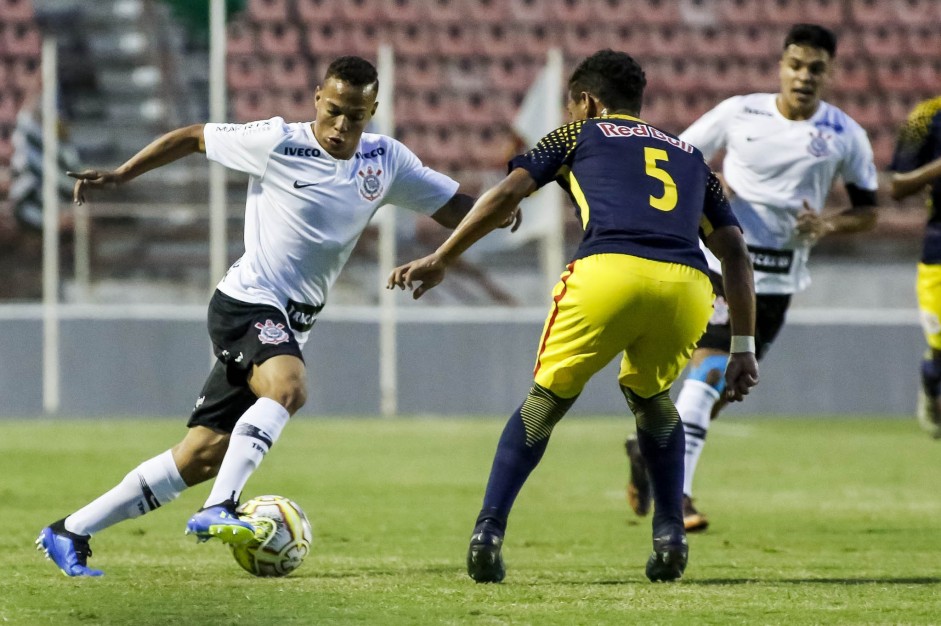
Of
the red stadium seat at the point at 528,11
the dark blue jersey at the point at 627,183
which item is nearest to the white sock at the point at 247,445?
the dark blue jersey at the point at 627,183

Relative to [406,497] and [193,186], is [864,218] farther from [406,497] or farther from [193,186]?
[193,186]

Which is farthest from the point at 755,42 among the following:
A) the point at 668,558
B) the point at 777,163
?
the point at 668,558

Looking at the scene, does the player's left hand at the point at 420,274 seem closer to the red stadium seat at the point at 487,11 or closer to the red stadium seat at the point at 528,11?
the red stadium seat at the point at 487,11

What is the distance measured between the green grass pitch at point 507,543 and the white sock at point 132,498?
0.20 metres

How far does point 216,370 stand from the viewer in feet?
19.1

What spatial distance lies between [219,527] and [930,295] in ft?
20.0

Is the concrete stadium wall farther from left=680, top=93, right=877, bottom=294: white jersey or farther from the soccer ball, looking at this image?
the soccer ball

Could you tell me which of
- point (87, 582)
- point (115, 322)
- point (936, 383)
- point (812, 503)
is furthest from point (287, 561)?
point (115, 322)

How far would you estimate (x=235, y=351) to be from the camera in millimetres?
5625

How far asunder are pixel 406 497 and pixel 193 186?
9728 millimetres

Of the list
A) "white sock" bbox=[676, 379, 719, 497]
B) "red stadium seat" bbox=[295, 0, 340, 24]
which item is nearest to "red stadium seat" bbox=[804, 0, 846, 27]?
"red stadium seat" bbox=[295, 0, 340, 24]

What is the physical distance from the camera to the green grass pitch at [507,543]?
4.70m

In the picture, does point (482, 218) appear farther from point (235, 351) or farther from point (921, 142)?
point (921, 142)

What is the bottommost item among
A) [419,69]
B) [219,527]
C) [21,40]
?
[219,527]
